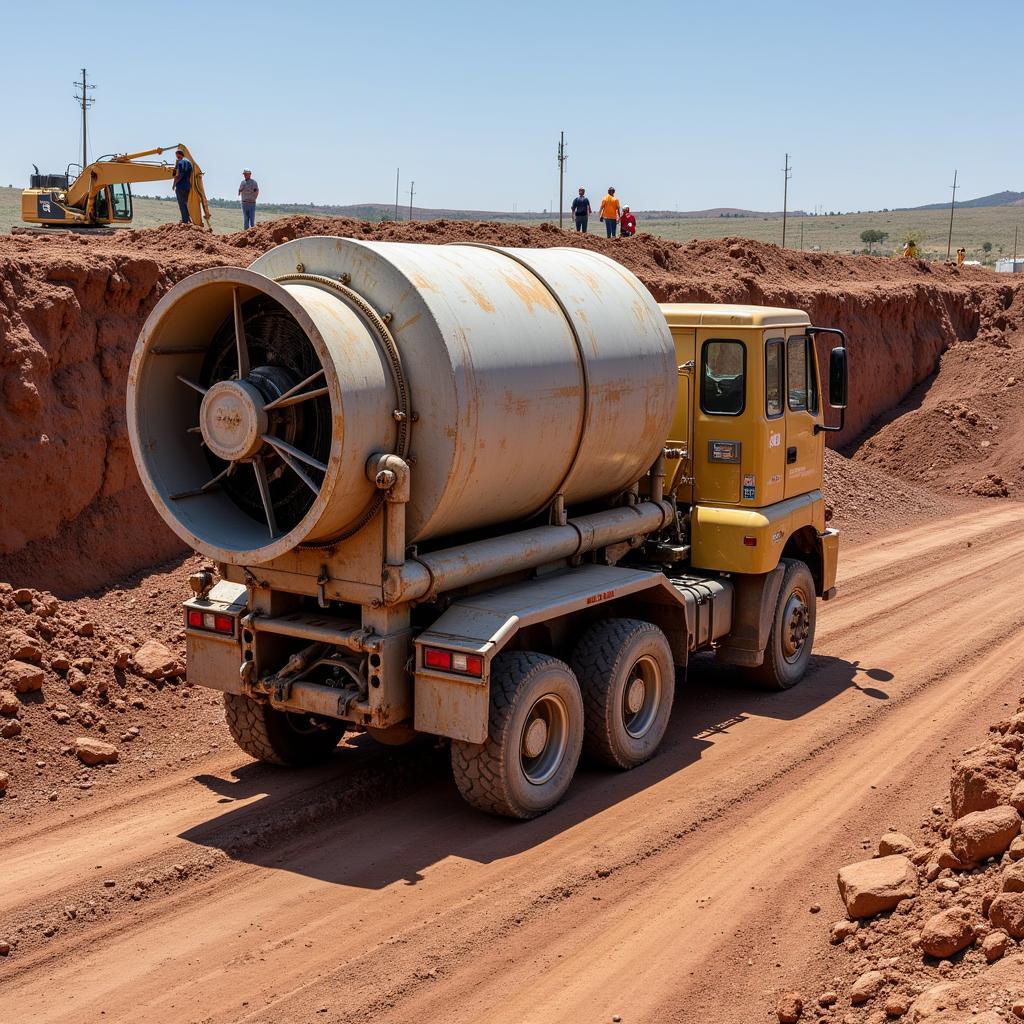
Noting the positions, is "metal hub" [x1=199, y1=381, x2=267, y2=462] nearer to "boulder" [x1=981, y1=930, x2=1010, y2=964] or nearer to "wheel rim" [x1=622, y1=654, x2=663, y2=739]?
"wheel rim" [x1=622, y1=654, x2=663, y2=739]

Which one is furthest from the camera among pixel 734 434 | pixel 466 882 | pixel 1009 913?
pixel 734 434

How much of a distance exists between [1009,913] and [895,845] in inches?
60.9

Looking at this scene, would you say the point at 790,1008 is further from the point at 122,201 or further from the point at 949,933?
the point at 122,201

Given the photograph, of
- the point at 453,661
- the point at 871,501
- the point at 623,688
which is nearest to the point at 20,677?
the point at 453,661

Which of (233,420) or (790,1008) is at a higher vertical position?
(233,420)

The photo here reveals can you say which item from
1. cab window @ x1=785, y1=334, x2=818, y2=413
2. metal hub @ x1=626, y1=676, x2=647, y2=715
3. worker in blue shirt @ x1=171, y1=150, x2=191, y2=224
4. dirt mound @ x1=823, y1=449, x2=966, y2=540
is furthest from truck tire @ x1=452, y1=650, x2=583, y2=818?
worker in blue shirt @ x1=171, y1=150, x2=191, y2=224

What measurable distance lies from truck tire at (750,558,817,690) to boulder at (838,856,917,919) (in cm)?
447

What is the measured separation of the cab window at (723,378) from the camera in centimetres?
1079

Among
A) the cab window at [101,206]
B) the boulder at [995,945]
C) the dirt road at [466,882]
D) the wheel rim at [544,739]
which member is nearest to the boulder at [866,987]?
the dirt road at [466,882]

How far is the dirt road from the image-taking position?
6.31m

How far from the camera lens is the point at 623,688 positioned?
9.20 meters

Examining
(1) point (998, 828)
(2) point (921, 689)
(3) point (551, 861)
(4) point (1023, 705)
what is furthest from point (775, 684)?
(1) point (998, 828)

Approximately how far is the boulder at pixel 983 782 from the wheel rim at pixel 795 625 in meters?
4.11

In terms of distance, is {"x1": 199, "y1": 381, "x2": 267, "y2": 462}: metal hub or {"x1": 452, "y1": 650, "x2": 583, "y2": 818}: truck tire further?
{"x1": 452, "y1": 650, "x2": 583, "y2": 818}: truck tire
